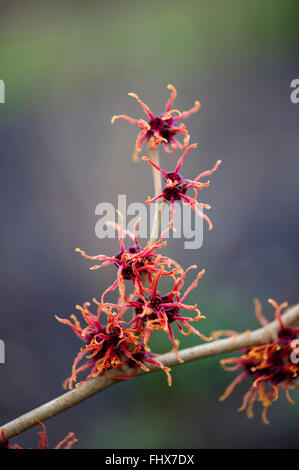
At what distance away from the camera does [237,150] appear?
2758mm

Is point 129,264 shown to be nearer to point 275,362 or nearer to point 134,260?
point 134,260

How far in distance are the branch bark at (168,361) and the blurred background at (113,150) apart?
62.7 inches

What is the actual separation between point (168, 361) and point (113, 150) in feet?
7.50

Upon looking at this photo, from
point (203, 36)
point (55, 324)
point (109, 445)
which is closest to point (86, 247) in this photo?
point (55, 324)

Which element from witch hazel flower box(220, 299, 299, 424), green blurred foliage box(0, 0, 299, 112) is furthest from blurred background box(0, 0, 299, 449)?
witch hazel flower box(220, 299, 299, 424)

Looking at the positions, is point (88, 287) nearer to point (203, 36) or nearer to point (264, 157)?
point (264, 157)

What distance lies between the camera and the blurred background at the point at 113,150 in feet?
7.86

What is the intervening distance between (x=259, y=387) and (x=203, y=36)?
257cm

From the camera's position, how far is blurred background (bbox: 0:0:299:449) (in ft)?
7.86

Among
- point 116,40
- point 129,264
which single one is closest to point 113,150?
point 116,40

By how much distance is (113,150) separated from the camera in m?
2.81

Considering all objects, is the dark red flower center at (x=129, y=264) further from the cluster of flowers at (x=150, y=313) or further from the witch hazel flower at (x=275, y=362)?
the witch hazel flower at (x=275, y=362)

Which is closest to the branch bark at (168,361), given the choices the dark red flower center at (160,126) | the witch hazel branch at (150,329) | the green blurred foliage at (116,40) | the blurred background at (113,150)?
the witch hazel branch at (150,329)

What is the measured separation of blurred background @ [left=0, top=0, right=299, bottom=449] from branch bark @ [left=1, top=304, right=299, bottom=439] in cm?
159
